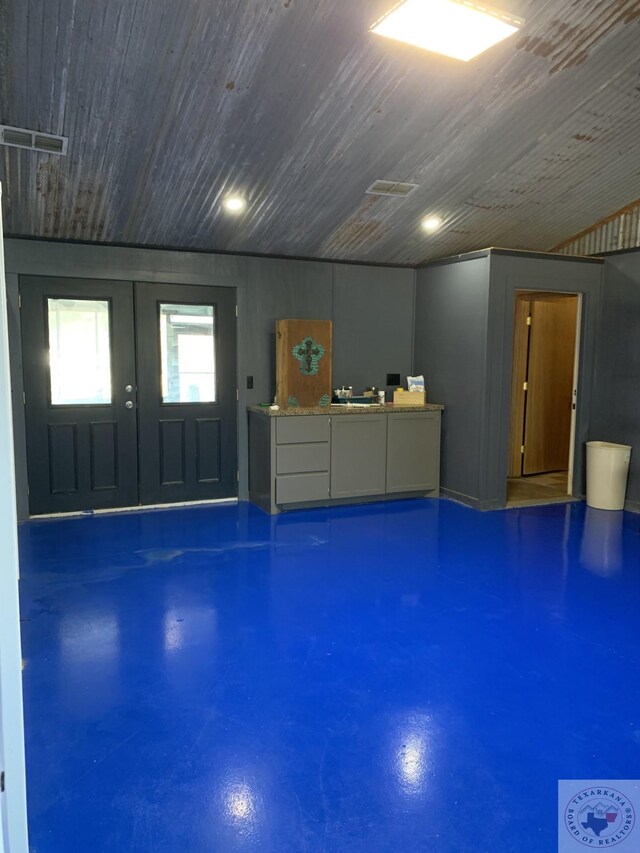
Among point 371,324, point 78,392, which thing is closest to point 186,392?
point 78,392

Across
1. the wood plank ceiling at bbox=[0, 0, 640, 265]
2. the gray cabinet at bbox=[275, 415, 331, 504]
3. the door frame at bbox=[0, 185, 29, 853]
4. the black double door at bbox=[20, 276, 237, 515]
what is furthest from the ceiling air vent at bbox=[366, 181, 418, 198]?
the door frame at bbox=[0, 185, 29, 853]

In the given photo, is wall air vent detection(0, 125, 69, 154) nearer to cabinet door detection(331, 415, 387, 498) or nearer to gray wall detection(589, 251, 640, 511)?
cabinet door detection(331, 415, 387, 498)

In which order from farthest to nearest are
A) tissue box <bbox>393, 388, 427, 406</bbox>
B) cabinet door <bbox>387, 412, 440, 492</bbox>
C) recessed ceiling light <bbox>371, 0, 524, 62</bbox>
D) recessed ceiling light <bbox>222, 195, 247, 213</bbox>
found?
tissue box <bbox>393, 388, 427, 406</bbox>
cabinet door <bbox>387, 412, 440, 492</bbox>
recessed ceiling light <bbox>222, 195, 247, 213</bbox>
recessed ceiling light <bbox>371, 0, 524, 62</bbox>

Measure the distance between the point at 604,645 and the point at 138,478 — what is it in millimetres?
4091

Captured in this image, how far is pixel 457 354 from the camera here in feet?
19.6

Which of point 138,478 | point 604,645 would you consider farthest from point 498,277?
point 138,478

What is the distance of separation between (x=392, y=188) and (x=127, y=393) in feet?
9.60

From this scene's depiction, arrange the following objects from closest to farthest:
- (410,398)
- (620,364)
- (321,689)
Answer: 1. (321,689)
2. (620,364)
3. (410,398)

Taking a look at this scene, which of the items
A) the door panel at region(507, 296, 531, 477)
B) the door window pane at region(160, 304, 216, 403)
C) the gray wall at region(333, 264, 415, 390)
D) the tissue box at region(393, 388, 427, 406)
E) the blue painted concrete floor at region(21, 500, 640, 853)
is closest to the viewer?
the blue painted concrete floor at region(21, 500, 640, 853)

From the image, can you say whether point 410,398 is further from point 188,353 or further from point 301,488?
point 188,353

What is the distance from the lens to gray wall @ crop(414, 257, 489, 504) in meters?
5.64

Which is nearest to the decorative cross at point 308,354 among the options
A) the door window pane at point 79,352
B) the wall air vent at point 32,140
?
the door window pane at point 79,352

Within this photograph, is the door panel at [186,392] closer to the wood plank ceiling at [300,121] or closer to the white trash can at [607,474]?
the wood plank ceiling at [300,121]

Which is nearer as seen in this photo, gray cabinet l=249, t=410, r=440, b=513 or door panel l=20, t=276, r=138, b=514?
door panel l=20, t=276, r=138, b=514
